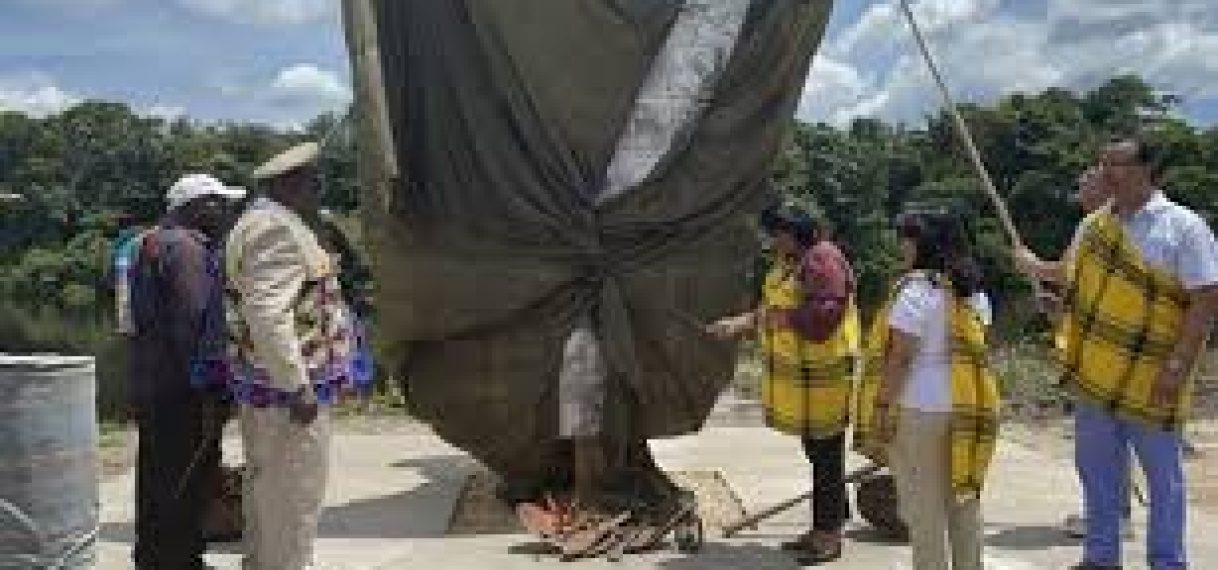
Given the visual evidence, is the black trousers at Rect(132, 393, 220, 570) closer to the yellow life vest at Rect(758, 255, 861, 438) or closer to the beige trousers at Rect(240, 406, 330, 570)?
the beige trousers at Rect(240, 406, 330, 570)

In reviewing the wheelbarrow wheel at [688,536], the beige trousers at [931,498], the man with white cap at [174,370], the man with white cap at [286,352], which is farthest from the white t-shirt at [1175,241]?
the man with white cap at [174,370]

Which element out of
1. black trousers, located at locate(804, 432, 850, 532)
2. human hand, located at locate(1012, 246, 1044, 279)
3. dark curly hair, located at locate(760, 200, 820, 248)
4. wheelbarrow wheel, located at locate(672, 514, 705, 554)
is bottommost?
wheelbarrow wheel, located at locate(672, 514, 705, 554)

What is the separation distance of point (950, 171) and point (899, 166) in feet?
10.5

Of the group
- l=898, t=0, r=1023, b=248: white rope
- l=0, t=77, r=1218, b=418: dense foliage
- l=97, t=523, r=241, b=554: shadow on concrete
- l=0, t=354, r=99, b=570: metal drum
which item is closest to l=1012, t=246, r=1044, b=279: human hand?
l=898, t=0, r=1023, b=248: white rope

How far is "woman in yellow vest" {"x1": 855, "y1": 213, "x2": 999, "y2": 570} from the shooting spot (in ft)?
17.3

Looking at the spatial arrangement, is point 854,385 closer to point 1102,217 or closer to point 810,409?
point 810,409

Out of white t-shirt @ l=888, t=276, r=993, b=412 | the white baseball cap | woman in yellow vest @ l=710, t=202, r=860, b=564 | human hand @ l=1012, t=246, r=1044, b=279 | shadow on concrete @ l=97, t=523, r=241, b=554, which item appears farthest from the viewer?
shadow on concrete @ l=97, t=523, r=241, b=554

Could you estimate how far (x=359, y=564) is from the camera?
6703 millimetres

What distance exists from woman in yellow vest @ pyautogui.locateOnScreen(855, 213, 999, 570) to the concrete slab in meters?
1.18

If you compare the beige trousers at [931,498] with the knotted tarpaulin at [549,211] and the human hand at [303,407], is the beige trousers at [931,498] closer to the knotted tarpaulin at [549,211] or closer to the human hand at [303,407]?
the human hand at [303,407]

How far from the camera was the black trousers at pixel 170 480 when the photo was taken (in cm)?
618

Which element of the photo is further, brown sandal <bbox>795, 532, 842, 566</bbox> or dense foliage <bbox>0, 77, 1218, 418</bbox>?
dense foliage <bbox>0, 77, 1218, 418</bbox>

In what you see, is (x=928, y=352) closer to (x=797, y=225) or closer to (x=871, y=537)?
(x=797, y=225)

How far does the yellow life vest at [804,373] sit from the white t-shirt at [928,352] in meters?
1.28
